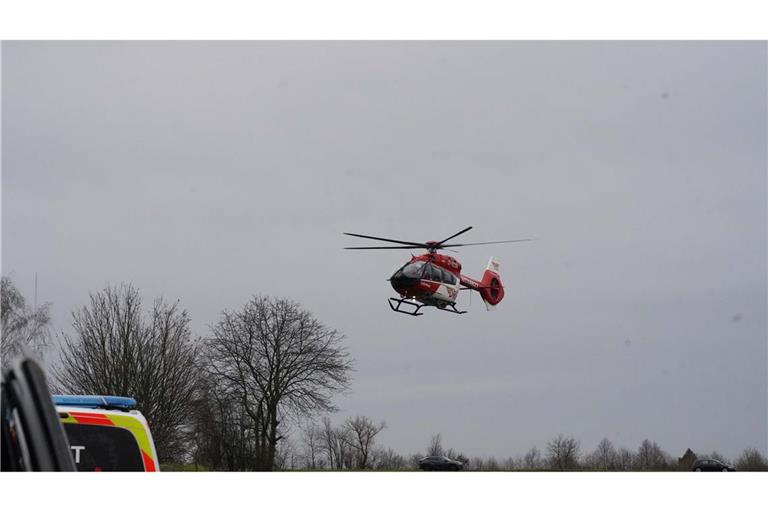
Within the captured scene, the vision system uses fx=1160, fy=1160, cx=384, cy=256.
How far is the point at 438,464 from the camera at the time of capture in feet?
188

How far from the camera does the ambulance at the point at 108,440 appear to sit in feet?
29.5

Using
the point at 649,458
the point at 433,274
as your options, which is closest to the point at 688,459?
the point at 649,458

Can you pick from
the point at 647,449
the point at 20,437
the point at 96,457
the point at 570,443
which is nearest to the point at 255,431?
the point at 570,443

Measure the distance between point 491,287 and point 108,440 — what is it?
37.2 metres

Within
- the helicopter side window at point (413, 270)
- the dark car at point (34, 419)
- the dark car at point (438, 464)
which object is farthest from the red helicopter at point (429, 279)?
the dark car at point (34, 419)

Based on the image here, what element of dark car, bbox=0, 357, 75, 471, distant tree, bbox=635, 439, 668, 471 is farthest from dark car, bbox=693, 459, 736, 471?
dark car, bbox=0, 357, 75, 471

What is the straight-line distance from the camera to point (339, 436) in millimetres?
61344

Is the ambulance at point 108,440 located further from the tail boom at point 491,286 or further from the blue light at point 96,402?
the tail boom at point 491,286

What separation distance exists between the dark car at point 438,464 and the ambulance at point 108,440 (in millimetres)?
47863

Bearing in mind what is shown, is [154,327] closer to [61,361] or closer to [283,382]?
[61,361]

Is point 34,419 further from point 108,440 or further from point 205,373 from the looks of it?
point 205,373

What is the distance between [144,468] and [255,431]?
Result: 4637cm

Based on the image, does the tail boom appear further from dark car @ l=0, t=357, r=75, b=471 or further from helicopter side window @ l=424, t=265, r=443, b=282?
dark car @ l=0, t=357, r=75, b=471

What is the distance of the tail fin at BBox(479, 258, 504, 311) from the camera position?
45.1m
